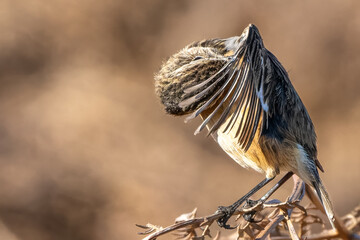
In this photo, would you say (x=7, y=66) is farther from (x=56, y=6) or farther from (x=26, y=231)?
(x=26, y=231)

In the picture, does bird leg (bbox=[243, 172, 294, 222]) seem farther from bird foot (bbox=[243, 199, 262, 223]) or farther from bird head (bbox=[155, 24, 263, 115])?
bird head (bbox=[155, 24, 263, 115])

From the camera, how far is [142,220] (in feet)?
19.7

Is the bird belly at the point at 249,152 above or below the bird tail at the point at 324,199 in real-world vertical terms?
above

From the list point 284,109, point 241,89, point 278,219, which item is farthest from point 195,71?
point 278,219

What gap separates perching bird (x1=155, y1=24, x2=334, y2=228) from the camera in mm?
2445

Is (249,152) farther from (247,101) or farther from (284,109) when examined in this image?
(247,101)

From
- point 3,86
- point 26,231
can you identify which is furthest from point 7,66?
point 26,231

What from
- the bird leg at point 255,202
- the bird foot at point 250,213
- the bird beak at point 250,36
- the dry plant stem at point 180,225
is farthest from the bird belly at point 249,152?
the dry plant stem at point 180,225

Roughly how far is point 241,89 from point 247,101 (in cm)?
7

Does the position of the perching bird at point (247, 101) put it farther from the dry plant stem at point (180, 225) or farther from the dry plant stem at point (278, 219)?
the dry plant stem at point (180, 225)

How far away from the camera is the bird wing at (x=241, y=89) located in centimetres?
242

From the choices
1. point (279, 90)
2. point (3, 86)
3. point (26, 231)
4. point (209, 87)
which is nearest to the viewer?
point (209, 87)

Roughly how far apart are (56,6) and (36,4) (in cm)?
24

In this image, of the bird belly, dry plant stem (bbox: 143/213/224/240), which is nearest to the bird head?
the bird belly
